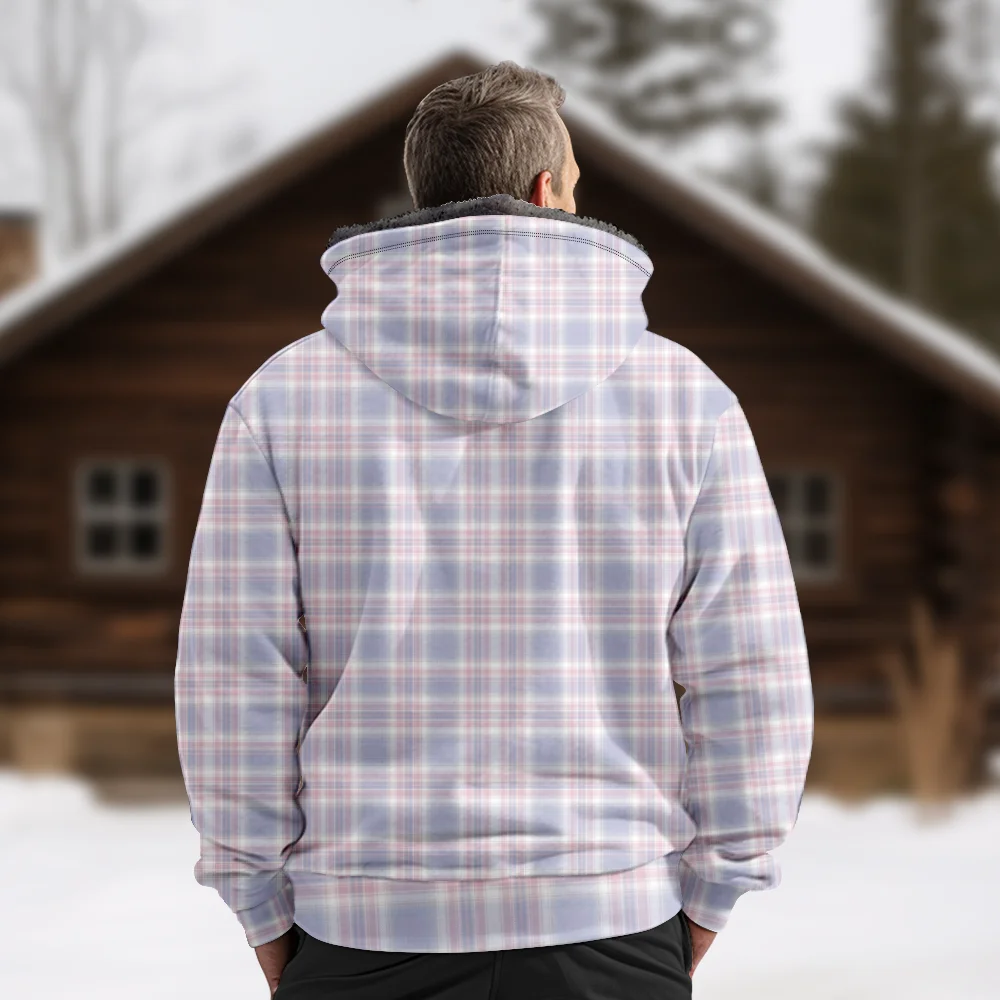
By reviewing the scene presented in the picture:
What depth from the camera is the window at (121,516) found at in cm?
1095

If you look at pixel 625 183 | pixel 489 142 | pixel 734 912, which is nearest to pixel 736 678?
pixel 489 142

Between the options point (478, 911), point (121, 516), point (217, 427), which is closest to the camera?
point (478, 911)

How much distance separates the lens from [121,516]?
11.0m

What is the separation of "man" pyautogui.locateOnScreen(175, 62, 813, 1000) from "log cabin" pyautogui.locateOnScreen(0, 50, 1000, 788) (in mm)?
8951

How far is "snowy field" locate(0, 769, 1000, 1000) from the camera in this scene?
6.23 m

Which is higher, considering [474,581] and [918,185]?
[918,185]

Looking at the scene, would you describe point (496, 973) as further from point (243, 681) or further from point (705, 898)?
point (243, 681)

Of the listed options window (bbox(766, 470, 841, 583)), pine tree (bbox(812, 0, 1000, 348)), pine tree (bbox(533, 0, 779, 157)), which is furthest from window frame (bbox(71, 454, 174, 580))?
pine tree (bbox(812, 0, 1000, 348))

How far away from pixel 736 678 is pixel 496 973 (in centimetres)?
42

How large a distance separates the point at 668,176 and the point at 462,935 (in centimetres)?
857

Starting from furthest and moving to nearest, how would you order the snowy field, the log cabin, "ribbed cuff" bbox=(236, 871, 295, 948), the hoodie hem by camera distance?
the log cabin < the snowy field < "ribbed cuff" bbox=(236, 871, 295, 948) < the hoodie hem

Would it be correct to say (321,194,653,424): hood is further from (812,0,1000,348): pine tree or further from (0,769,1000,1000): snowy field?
(812,0,1000,348): pine tree

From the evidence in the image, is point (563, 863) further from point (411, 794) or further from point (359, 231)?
point (359, 231)

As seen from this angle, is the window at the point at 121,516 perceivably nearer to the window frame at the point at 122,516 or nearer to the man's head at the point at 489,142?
the window frame at the point at 122,516
